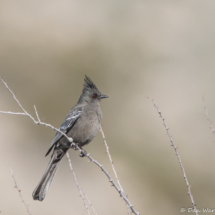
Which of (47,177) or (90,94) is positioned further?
(90,94)

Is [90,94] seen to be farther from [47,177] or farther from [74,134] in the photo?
[47,177]

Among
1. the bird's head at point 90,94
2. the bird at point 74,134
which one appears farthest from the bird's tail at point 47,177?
the bird's head at point 90,94

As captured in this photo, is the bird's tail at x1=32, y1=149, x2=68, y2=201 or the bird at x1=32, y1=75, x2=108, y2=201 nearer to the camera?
the bird's tail at x1=32, y1=149, x2=68, y2=201

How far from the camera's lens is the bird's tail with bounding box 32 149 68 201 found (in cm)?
563

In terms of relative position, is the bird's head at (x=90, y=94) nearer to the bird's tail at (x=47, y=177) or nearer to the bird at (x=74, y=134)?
the bird at (x=74, y=134)

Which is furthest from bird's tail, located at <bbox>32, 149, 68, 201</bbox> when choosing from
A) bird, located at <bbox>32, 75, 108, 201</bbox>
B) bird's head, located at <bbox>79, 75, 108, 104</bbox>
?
bird's head, located at <bbox>79, 75, 108, 104</bbox>

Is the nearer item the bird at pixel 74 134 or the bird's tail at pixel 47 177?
the bird's tail at pixel 47 177

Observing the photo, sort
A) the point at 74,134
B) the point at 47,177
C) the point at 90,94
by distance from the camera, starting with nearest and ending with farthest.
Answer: the point at 47,177, the point at 74,134, the point at 90,94

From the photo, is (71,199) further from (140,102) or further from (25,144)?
(140,102)

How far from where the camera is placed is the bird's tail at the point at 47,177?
5.63 meters

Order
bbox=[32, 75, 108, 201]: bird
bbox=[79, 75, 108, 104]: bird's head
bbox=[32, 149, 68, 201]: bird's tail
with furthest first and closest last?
bbox=[79, 75, 108, 104]: bird's head
bbox=[32, 75, 108, 201]: bird
bbox=[32, 149, 68, 201]: bird's tail

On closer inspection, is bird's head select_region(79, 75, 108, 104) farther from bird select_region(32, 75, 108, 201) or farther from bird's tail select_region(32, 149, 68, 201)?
bird's tail select_region(32, 149, 68, 201)

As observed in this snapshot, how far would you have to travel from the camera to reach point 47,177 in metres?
5.88

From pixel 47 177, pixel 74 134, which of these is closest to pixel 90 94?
pixel 74 134
